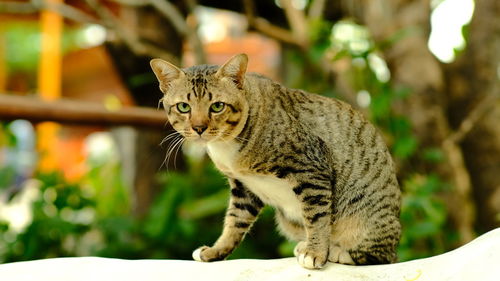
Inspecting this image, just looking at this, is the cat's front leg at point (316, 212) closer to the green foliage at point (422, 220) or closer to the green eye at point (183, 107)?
the green eye at point (183, 107)

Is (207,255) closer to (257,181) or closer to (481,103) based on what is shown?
(257,181)

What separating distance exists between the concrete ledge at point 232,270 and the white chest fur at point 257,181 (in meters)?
0.26

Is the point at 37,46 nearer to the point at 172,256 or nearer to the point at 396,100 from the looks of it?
the point at 172,256

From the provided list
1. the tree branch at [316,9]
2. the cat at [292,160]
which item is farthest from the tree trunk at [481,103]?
the cat at [292,160]

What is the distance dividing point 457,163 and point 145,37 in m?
2.61

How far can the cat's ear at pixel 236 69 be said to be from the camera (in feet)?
7.86

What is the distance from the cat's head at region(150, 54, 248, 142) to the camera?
2350mm

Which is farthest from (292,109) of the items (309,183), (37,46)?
(37,46)

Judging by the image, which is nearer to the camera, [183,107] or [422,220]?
[183,107]

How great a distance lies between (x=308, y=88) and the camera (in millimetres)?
5070

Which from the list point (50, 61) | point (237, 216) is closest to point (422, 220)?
point (237, 216)

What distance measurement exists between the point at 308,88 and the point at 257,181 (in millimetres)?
2734

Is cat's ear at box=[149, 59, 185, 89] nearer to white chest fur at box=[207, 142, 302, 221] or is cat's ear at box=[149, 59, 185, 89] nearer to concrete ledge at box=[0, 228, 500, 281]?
white chest fur at box=[207, 142, 302, 221]

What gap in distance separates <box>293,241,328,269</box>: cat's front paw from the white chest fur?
0.65 ft
